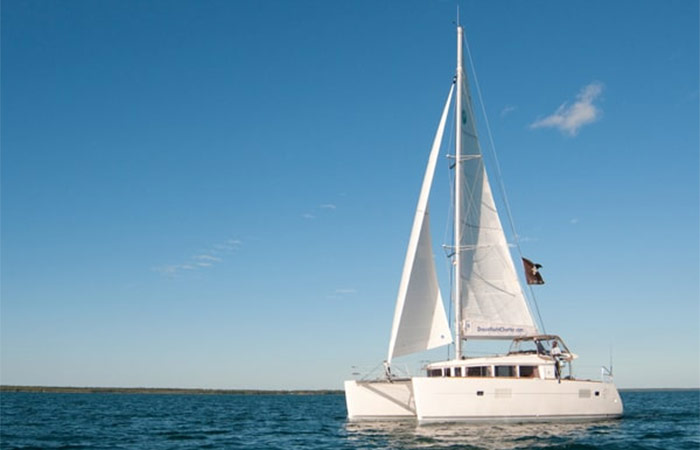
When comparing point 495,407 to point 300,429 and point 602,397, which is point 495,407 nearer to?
point 602,397

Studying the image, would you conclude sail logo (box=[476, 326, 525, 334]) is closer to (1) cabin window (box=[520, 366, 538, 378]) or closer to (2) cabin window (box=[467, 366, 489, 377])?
(2) cabin window (box=[467, 366, 489, 377])

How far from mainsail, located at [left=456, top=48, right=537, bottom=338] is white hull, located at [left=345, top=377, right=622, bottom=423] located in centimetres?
347

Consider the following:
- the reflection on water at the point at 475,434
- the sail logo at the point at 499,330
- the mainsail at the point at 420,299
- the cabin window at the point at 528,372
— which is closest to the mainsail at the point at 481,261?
the sail logo at the point at 499,330

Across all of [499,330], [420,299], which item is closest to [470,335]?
[499,330]

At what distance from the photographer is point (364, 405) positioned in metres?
25.2

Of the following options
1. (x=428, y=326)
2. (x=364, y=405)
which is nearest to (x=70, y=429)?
(x=364, y=405)

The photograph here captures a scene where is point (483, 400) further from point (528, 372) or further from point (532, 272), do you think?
point (532, 272)

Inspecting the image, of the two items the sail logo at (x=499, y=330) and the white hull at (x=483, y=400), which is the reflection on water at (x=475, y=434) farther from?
the sail logo at (x=499, y=330)

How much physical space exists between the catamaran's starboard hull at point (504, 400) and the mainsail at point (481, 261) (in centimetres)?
346

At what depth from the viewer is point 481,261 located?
89.5ft

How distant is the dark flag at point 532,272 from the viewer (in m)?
28.6

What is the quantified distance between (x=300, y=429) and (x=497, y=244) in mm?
11791

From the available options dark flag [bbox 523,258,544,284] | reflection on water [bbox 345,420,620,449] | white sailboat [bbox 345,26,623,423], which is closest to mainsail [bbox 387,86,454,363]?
white sailboat [bbox 345,26,623,423]

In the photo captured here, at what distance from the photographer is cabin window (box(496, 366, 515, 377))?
2420 cm
